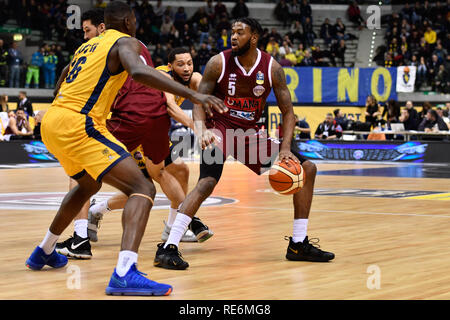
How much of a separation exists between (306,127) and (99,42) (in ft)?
60.0

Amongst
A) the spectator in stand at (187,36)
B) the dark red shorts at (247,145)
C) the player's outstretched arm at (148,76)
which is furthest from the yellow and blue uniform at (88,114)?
the spectator in stand at (187,36)

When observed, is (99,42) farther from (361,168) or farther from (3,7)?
(3,7)

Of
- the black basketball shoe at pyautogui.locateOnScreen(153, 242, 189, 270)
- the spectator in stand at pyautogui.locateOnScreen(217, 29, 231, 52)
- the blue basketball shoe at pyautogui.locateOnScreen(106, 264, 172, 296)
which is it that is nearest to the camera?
the blue basketball shoe at pyautogui.locateOnScreen(106, 264, 172, 296)

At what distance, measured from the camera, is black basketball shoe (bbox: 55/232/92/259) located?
6.31 metres

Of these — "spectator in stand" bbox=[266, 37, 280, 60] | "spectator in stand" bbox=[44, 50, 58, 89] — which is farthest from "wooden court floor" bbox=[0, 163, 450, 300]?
"spectator in stand" bbox=[266, 37, 280, 60]

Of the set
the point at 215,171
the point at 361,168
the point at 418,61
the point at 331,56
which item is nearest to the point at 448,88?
the point at 418,61

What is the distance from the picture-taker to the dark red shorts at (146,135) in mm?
6645

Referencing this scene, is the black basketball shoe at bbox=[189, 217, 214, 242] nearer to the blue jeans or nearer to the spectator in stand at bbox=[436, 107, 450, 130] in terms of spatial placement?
the spectator in stand at bbox=[436, 107, 450, 130]

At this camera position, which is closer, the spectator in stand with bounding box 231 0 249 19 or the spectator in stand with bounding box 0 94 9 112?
the spectator in stand with bounding box 0 94 9 112

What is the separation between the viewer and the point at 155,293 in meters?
4.71

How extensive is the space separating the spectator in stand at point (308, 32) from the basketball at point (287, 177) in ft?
82.7

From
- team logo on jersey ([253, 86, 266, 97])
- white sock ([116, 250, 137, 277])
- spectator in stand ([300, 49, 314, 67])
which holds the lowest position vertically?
spectator in stand ([300, 49, 314, 67])

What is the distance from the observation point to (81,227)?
6496mm

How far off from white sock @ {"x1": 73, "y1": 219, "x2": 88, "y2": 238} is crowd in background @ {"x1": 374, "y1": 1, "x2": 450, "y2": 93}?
22.7 metres
